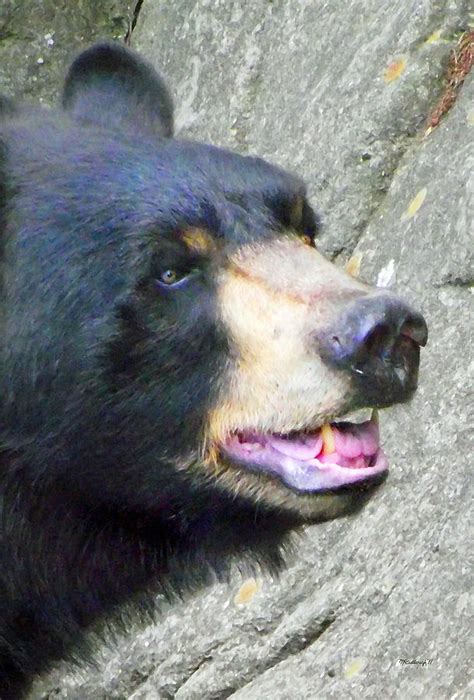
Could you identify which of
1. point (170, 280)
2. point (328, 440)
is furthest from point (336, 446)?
point (170, 280)

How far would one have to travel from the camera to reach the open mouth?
3170 millimetres

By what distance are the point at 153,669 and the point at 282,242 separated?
2.74 meters

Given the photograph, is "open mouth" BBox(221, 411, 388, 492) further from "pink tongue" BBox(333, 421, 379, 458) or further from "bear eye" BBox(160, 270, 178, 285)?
"bear eye" BBox(160, 270, 178, 285)

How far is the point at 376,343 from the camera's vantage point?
2984mm

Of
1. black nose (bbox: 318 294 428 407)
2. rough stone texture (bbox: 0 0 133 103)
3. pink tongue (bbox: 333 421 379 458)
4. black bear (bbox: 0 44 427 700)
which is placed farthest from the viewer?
rough stone texture (bbox: 0 0 133 103)

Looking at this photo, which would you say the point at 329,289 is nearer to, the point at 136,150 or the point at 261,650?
the point at 136,150

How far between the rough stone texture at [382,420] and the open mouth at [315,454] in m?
0.62

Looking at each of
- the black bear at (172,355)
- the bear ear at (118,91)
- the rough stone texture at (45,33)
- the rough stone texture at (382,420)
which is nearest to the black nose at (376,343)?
the black bear at (172,355)

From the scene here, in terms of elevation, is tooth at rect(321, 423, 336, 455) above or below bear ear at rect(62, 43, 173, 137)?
below

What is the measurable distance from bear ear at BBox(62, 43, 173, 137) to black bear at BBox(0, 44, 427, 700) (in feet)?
1.70

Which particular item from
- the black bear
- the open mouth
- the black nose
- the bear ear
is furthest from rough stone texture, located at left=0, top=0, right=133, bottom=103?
the black nose

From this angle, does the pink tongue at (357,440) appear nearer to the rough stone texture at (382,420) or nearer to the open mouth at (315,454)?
the open mouth at (315,454)

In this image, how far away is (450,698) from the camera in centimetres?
414

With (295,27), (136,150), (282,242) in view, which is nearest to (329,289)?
(282,242)
